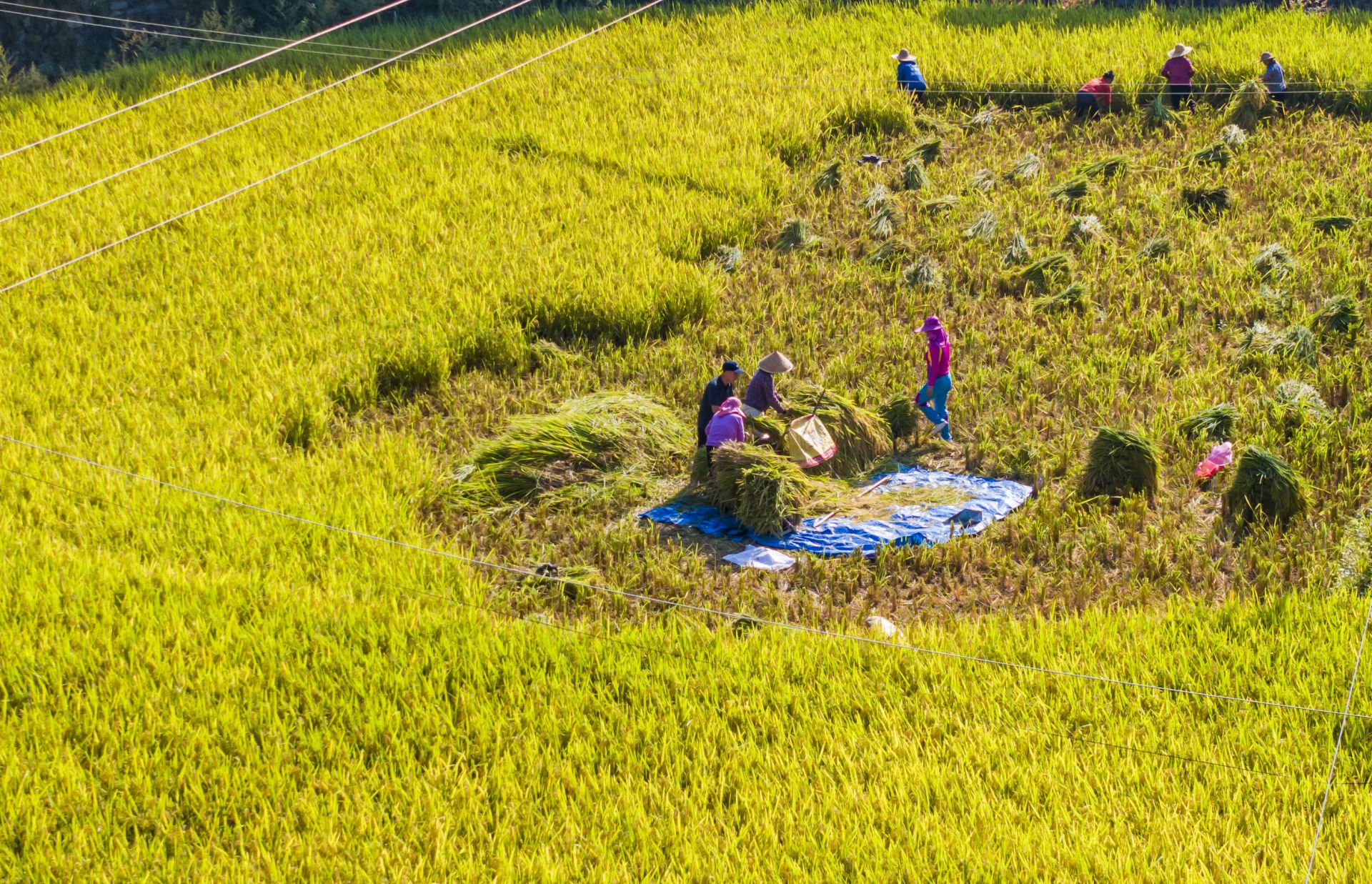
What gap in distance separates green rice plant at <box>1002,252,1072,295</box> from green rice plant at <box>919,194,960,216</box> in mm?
1328

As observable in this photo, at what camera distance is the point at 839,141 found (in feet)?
40.7

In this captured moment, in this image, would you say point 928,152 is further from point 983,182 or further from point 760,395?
point 760,395

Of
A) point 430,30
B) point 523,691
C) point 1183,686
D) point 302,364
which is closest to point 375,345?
point 302,364

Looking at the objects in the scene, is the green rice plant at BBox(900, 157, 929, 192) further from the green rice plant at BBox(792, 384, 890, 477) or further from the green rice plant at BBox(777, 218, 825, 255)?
the green rice plant at BBox(792, 384, 890, 477)

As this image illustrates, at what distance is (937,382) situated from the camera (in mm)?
7633

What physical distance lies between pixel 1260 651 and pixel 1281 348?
Result: 357 cm

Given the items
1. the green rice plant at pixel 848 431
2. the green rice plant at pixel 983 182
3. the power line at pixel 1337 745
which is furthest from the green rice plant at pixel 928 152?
the power line at pixel 1337 745

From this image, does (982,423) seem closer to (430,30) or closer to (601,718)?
(601,718)

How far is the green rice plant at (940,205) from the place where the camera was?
10812 millimetres

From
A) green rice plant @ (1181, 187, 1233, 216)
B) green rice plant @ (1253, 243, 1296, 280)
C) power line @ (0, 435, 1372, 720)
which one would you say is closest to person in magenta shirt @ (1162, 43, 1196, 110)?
green rice plant @ (1181, 187, 1233, 216)

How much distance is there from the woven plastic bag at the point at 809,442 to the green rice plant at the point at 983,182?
181 inches

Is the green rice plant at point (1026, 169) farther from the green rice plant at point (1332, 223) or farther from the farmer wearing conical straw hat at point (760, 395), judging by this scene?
the farmer wearing conical straw hat at point (760, 395)

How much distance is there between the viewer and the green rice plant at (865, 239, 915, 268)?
33.2 feet

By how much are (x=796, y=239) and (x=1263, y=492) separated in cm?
501
